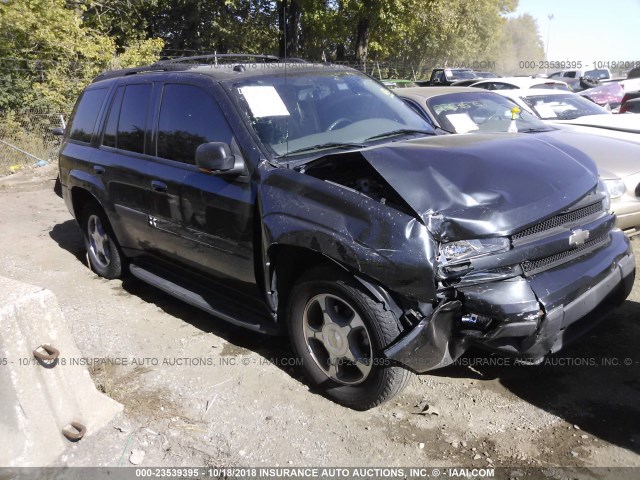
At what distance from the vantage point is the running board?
362 cm

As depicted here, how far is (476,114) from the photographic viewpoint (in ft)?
21.8

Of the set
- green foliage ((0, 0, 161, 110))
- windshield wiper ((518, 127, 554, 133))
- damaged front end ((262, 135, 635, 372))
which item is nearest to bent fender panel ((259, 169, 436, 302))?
damaged front end ((262, 135, 635, 372))

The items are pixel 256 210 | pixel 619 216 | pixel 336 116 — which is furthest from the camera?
pixel 619 216

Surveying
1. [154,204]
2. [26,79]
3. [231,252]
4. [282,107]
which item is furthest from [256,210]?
[26,79]

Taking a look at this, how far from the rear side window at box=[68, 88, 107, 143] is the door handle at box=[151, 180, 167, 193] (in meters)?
1.45

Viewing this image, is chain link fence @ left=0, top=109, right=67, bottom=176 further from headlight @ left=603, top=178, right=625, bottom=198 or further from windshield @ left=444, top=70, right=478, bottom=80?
windshield @ left=444, top=70, right=478, bottom=80

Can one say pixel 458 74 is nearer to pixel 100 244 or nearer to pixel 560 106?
pixel 560 106

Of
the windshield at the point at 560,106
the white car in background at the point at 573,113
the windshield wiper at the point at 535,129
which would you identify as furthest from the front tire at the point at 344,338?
the windshield at the point at 560,106

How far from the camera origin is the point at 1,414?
2.92m

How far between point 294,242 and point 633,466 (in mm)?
2067

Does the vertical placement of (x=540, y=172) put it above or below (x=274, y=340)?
above

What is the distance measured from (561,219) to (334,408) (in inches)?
67.9

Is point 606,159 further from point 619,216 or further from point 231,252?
point 231,252

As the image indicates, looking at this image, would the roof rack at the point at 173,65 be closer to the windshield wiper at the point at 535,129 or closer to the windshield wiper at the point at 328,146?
the windshield wiper at the point at 328,146
